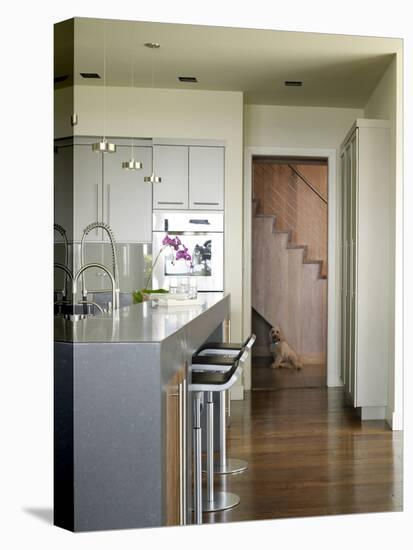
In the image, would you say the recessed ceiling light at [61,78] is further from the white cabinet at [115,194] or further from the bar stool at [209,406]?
the white cabinet at [115,194]

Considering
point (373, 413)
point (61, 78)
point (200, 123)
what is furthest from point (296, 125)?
point (61, 78)

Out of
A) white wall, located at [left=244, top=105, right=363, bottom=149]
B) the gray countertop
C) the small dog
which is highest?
white wall, located at [left=244, top=105, right=363, bottom=149]

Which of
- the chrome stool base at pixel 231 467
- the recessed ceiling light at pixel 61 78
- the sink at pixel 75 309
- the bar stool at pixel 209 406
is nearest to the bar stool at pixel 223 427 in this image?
the chrome stool base at pixel 231 467

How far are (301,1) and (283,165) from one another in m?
2.92

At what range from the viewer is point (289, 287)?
4.94 meters

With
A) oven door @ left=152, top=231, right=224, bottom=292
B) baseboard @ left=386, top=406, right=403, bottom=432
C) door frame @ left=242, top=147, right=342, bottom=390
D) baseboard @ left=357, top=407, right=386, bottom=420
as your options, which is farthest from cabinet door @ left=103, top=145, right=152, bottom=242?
baseboard @ left=386, top=406, right=403, bottom=432

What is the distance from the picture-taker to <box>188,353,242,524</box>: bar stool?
248 centimetres

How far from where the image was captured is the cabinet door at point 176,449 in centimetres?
188

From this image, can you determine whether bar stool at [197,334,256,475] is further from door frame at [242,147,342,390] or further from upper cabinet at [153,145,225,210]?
upper cabinet at [153,145,225,210]

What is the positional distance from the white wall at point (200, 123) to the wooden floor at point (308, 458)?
2.53ft

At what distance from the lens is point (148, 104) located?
15.9ft

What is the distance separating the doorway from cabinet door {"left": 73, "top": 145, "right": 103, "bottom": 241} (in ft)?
3.79

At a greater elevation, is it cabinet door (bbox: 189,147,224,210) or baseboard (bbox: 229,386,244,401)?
cabinet door (bbox: 189,147,224,210)

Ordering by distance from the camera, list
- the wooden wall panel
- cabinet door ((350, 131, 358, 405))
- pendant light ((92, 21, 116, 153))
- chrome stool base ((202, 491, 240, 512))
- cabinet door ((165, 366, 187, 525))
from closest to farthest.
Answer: cabinet door ((165, 366, 187, 525)) → chrome stool base ((202, 491, 240, 512)) → pendant light ((92, 21, 116, 153)) → cabinet door ((350, 131, 358, 405)) → the wooden wall panel
